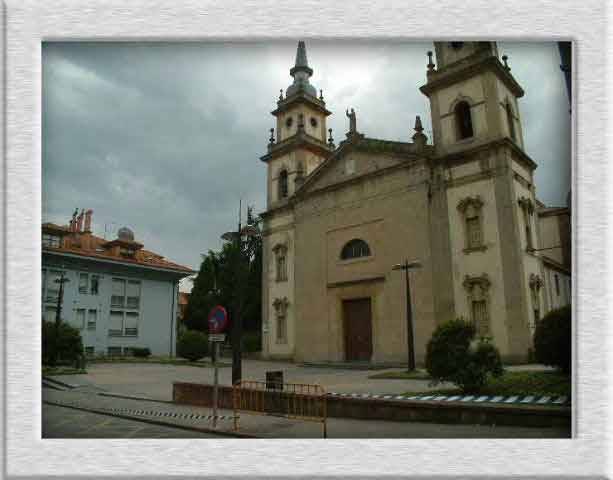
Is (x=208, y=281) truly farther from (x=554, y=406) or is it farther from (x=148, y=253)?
(x=554, y=406)

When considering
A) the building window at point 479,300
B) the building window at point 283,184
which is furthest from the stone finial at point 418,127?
the building window at point 283,184

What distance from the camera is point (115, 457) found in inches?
281

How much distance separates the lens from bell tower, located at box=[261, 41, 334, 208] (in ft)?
83.0

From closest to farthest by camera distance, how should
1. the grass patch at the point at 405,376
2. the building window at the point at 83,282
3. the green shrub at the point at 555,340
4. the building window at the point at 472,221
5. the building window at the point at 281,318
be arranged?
the green shrub at the point at 555,340, the building window at the point at 83,282, the grass patch at the point at 405,376, the building window at the point at 472,221, the building window at the point at 281,318

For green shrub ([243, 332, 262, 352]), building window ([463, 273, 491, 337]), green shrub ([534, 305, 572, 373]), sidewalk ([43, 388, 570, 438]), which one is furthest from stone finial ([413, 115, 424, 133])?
green shrub ([243, 332, 262, 352])

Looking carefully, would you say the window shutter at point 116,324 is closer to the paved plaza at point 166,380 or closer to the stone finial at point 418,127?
the paved plaza at point 166,380

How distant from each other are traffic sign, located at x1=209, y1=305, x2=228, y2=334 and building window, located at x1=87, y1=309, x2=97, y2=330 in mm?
4845

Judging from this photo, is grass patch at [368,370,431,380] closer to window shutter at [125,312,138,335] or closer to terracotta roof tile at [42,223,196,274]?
terracotta roof tile at [42,223,196,274]

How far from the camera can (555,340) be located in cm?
950

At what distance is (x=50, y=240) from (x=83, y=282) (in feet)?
12.8

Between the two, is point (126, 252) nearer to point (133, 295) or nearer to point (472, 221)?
point (133, 295)

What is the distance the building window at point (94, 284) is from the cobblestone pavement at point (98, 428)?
3.51m

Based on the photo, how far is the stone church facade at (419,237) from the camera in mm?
16688

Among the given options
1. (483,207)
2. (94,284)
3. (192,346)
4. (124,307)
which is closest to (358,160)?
(483,207)
